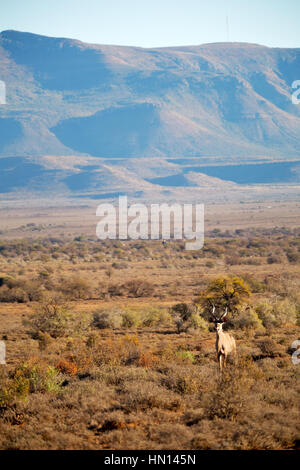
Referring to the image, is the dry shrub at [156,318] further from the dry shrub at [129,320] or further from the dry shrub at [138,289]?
the dry shrub at [138,289]

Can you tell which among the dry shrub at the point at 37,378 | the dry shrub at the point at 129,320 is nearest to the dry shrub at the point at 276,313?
the dry shrub at the point at 129,320

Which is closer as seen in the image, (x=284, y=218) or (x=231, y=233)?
(x=231, y=233)

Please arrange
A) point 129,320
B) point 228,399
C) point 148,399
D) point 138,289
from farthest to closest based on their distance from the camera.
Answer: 1. point 138,289
2. point 129,320
3. point 148,399
4. point 228,399

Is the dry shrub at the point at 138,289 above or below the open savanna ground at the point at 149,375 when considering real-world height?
above

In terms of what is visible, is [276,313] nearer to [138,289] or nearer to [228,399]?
[228,399]

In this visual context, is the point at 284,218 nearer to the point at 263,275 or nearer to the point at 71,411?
the point at 263,275

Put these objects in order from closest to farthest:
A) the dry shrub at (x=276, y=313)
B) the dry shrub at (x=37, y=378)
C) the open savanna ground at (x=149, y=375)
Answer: the open savanna ground at (x=149, y=375), the dry shrub at (x=37, y=378), the dry shrub at (x=276, y=313)

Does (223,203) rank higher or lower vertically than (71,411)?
higher

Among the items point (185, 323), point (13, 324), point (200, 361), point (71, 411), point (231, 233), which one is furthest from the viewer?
point (231, 233)

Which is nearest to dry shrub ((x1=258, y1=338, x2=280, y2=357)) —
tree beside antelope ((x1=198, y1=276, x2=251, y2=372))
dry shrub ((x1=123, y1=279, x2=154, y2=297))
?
tree beside antelope ((x1=198, y1=276, x2=251, y2=372))

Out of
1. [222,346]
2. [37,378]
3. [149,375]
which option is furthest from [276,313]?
[37,378]
